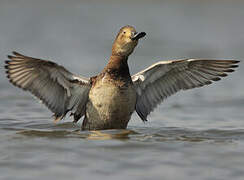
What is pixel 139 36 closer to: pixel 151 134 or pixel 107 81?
pixel 107 81

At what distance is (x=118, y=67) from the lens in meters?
8.20

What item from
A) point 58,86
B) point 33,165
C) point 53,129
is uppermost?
point 58,86

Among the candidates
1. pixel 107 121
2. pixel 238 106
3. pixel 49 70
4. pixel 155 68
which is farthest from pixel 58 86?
pixel 238 106

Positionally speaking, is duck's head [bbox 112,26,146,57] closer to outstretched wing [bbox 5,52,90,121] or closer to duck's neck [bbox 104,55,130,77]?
duck's neck [bbox 104,55,130,77]

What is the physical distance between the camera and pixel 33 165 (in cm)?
664

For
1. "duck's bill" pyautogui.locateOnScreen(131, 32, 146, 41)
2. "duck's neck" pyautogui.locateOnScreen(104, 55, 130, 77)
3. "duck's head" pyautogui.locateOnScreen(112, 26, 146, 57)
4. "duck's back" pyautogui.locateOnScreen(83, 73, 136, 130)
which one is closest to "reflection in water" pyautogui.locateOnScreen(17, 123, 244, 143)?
"duck's back" pyautogui.locateOnScreen(83, 73, 136, 130)

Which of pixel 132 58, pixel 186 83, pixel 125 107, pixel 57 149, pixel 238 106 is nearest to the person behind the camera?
pixel 57 149

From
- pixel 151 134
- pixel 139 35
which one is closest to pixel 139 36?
pixel 139 35

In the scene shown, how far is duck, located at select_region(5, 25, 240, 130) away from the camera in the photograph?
8.02 metres

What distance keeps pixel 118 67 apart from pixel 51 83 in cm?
102

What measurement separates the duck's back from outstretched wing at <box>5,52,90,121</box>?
0.24 meters

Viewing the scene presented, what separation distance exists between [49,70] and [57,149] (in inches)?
51.2

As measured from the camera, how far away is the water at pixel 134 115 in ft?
22.0

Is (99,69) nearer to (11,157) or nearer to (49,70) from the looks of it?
(49,70)
